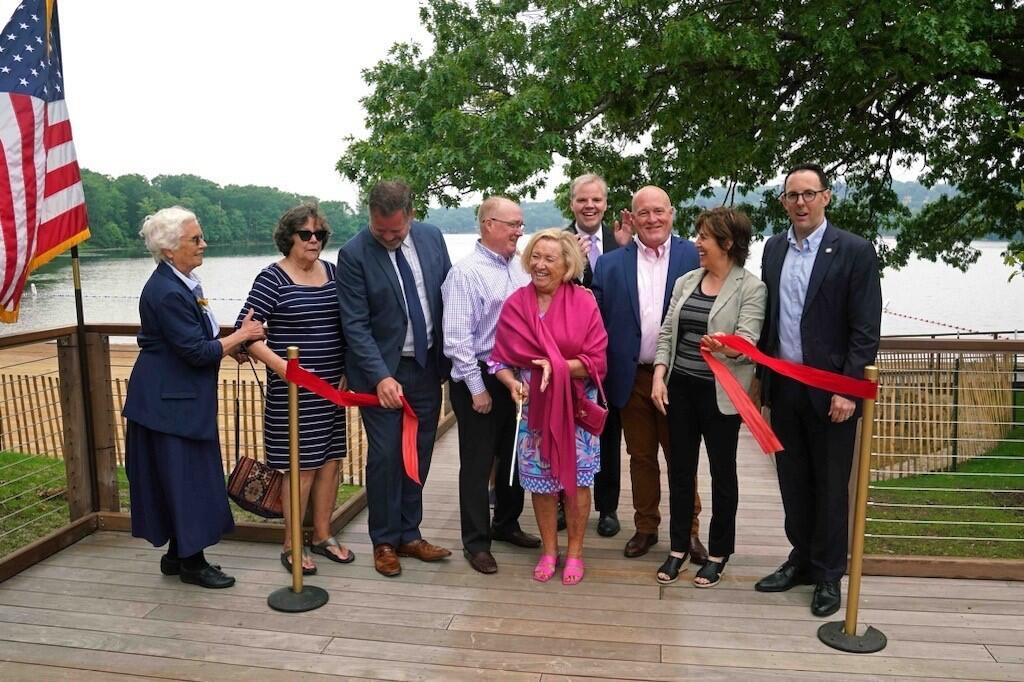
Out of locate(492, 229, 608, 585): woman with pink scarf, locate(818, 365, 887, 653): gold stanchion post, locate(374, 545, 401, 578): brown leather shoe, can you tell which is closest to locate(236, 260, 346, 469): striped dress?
locate(374, 545, 401, 578): brown leather shoe

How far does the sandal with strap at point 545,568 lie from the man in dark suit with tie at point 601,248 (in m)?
0.55

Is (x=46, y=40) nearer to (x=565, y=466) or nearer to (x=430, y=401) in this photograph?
(x=430, y=401)

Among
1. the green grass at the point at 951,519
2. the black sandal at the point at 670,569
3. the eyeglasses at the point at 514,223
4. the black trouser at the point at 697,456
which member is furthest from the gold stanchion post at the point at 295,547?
the green grass at the point at 951,519

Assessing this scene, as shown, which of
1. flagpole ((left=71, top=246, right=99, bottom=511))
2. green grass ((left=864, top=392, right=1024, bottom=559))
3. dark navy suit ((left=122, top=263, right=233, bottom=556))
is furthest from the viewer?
green grass ((left=864, top=392, right=1024, bottom=559))

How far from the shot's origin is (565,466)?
3365 mm

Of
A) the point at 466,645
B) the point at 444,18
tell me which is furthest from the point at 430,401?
the point at 444,18

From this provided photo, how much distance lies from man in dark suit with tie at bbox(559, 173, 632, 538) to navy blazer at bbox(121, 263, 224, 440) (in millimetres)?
1703

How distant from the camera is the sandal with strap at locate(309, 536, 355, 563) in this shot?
3.72 m

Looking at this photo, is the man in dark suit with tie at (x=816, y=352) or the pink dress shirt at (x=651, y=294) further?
the pink dress shirt at (x=651, y=294)

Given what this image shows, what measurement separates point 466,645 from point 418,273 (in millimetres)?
1540

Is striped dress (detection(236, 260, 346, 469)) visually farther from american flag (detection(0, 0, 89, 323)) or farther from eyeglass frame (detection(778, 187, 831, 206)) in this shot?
eyeglass frame (detection(778, 187, 831, 206))

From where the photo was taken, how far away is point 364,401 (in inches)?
135

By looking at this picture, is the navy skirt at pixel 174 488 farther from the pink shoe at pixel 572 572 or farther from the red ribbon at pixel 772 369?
the red ribbon at pixel 772 369

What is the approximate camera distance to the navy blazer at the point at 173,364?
10.5 feet
